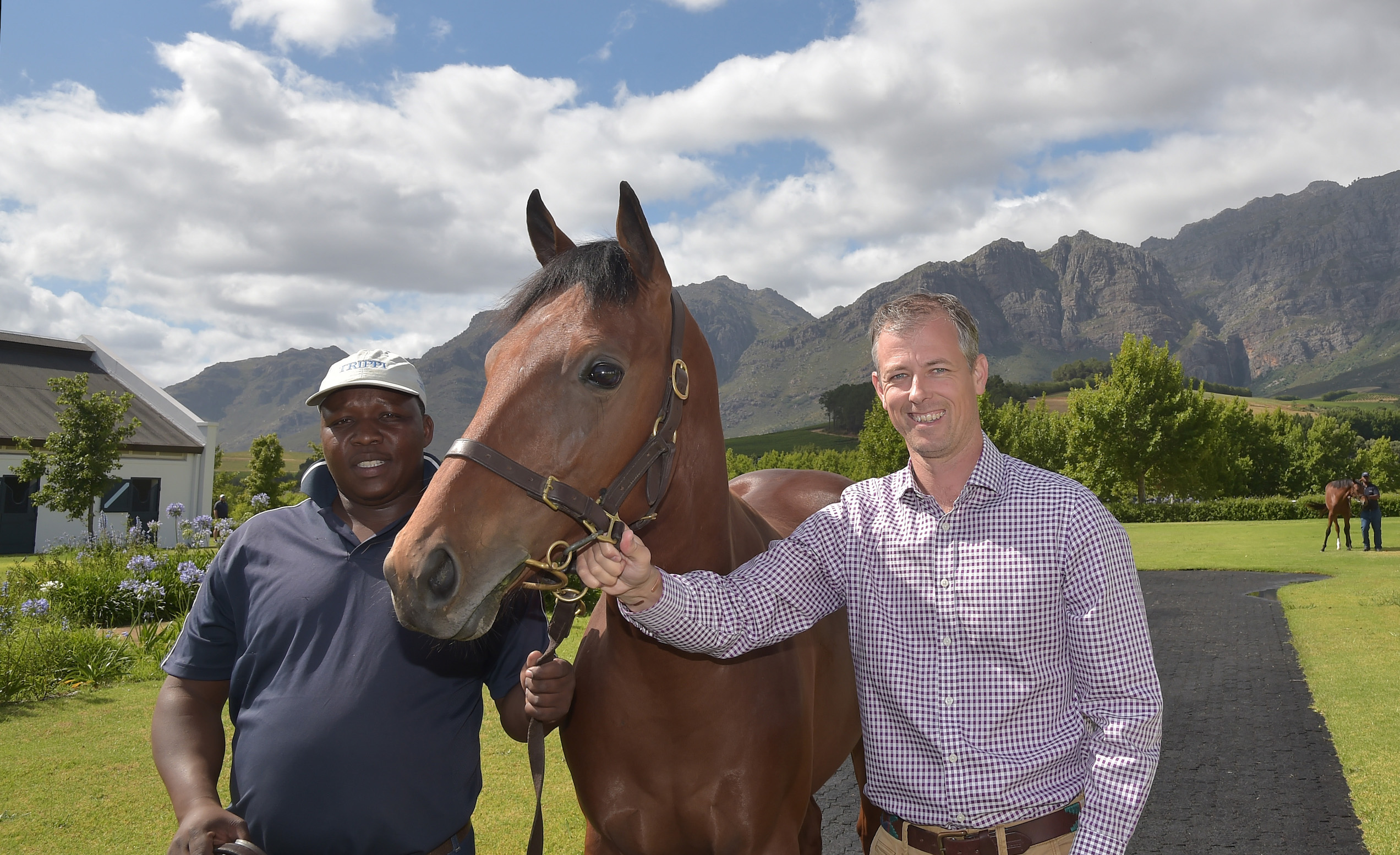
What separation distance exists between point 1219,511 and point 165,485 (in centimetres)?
4291

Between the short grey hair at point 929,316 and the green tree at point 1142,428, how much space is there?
131 feet

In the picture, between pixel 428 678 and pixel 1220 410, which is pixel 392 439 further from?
pixel 1220 410

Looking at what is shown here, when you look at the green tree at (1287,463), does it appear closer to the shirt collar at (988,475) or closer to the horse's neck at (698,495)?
the shirt collar at (988,475)

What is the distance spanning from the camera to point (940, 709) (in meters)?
2.10

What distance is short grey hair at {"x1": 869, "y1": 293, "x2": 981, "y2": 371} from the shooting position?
2.18m

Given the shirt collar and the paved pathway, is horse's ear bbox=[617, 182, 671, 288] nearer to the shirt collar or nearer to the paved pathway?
the shirt collar

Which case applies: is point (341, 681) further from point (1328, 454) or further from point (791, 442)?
point (791, 442)

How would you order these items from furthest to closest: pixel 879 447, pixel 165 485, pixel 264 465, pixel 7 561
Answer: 1. pixel 264 465
2. pixel 879 447
3. pixel 165 485
4. pixel 7 561

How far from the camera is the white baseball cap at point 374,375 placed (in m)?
2.47

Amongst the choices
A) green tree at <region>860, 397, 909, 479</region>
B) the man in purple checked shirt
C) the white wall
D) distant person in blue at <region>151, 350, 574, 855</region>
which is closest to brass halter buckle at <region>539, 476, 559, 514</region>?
the man in purple checked shirt

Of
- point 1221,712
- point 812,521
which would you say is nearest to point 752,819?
point 812,521

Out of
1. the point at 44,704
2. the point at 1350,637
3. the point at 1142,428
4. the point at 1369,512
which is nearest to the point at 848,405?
the point at 1142,428

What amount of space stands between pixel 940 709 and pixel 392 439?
1.70m

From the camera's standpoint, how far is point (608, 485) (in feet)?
6.42
